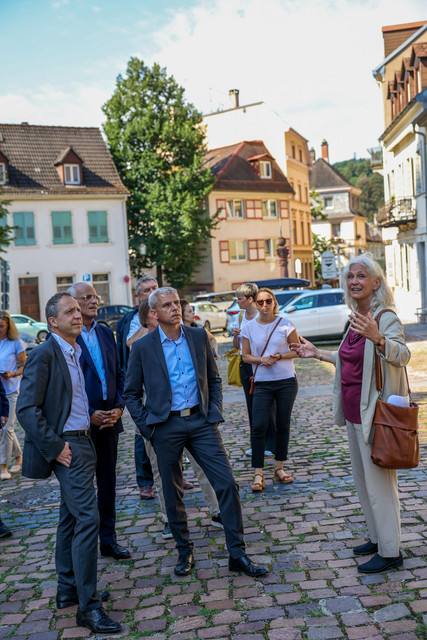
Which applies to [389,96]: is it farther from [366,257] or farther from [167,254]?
[366,257]

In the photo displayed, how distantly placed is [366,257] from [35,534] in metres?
3.64

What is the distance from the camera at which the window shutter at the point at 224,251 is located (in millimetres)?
47294

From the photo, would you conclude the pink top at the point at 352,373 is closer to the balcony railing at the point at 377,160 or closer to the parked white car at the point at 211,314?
the parked white car at the point at 211,314

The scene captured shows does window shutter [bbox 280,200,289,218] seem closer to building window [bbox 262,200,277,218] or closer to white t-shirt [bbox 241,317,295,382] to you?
building window [bbox 262,200,277,218]

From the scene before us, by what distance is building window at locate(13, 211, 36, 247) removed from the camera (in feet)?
127

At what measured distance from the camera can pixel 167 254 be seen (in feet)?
134

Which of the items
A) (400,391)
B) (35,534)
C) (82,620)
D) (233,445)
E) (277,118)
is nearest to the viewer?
(82,620)

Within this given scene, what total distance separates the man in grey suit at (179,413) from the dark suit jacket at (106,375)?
0.72 feet

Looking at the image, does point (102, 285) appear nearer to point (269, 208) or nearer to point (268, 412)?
point (269, 208)

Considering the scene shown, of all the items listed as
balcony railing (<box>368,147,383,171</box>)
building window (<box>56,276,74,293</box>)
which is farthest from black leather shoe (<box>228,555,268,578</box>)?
balcony railing (<box>368,147,383,171</box>)

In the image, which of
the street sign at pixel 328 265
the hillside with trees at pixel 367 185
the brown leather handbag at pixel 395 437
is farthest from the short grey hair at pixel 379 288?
the hillside with trees at pixel 367 185

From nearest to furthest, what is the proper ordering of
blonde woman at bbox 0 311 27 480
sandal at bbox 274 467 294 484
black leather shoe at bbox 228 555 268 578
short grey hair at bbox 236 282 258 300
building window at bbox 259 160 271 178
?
black leather shoe at bbox 228 555 268 578 < sandal at bbox 274 467 294 484 < short grey hair at bbox 236 282 258 300 < blonde woman at bbox 0 311 27 480 < building window at bbox 259 160 271 178

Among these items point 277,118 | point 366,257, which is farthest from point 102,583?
point 277,118

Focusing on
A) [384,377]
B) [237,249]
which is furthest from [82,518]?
[237,249]
